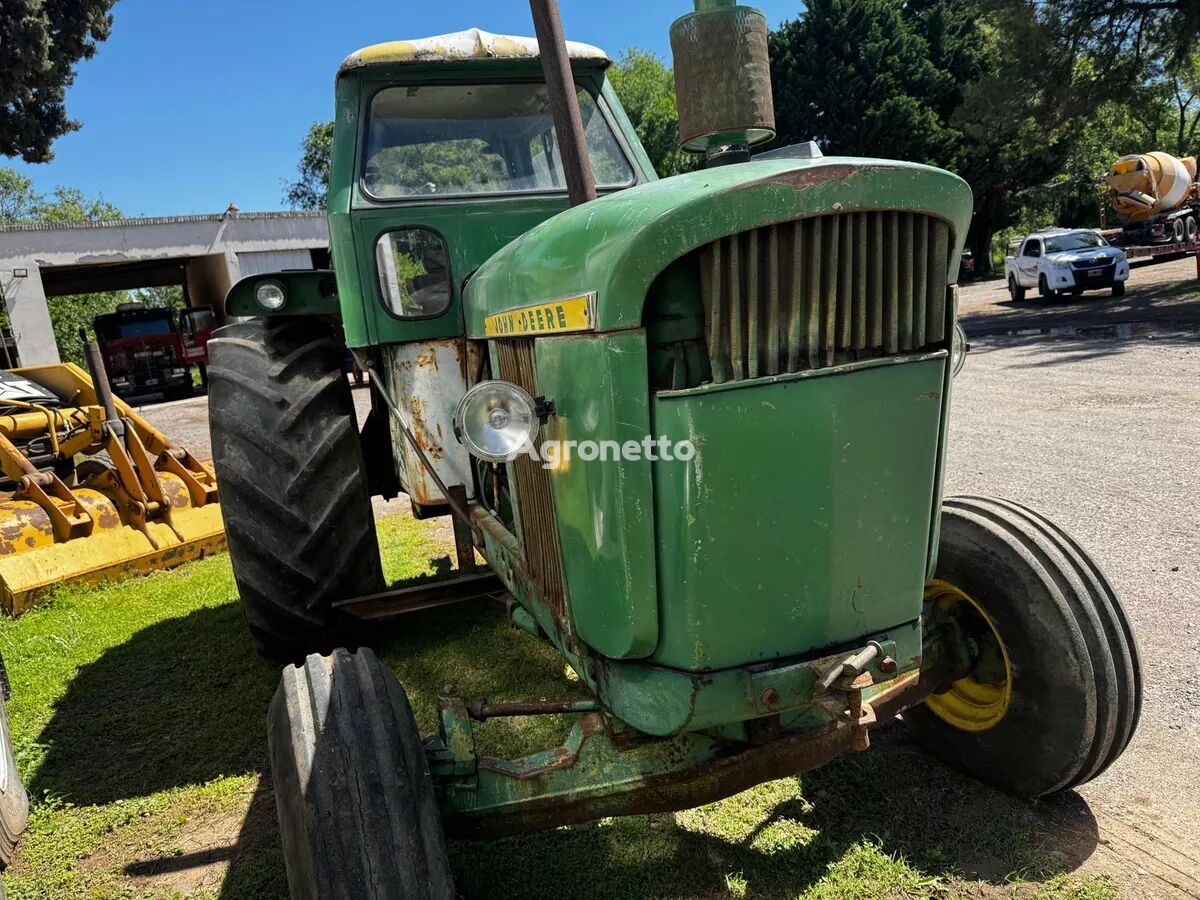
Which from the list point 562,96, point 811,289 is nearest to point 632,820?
point 811,289

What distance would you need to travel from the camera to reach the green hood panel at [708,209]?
1518 mm

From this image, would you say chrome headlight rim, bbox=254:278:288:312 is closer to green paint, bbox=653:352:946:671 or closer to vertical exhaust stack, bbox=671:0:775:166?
vertical exhaust stack, bbox=671:0:775:166

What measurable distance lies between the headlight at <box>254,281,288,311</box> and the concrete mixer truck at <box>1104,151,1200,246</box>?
858 inches

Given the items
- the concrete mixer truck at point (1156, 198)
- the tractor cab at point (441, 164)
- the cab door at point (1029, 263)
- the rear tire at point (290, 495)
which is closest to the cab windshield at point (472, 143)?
the tractor cab at point (441, 164)

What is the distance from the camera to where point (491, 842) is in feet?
8.13

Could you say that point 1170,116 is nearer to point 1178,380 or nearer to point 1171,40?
point 1171,40

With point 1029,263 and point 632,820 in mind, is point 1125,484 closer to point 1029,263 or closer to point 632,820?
point 632,820

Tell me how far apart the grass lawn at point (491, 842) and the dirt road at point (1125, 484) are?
13cm

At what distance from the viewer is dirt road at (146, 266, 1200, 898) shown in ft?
7.71

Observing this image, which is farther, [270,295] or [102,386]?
[102,386]

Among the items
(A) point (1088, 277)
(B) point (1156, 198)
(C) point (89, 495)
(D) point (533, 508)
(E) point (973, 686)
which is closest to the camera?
(D) point (533, 508)

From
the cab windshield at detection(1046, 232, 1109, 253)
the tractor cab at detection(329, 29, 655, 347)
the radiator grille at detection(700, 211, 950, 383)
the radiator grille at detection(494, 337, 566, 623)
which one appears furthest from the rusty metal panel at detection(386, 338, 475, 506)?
the cab windshield at detection(1046, 232, 1109, 253)

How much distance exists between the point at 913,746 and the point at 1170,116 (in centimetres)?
4150

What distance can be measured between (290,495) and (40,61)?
20317mm
